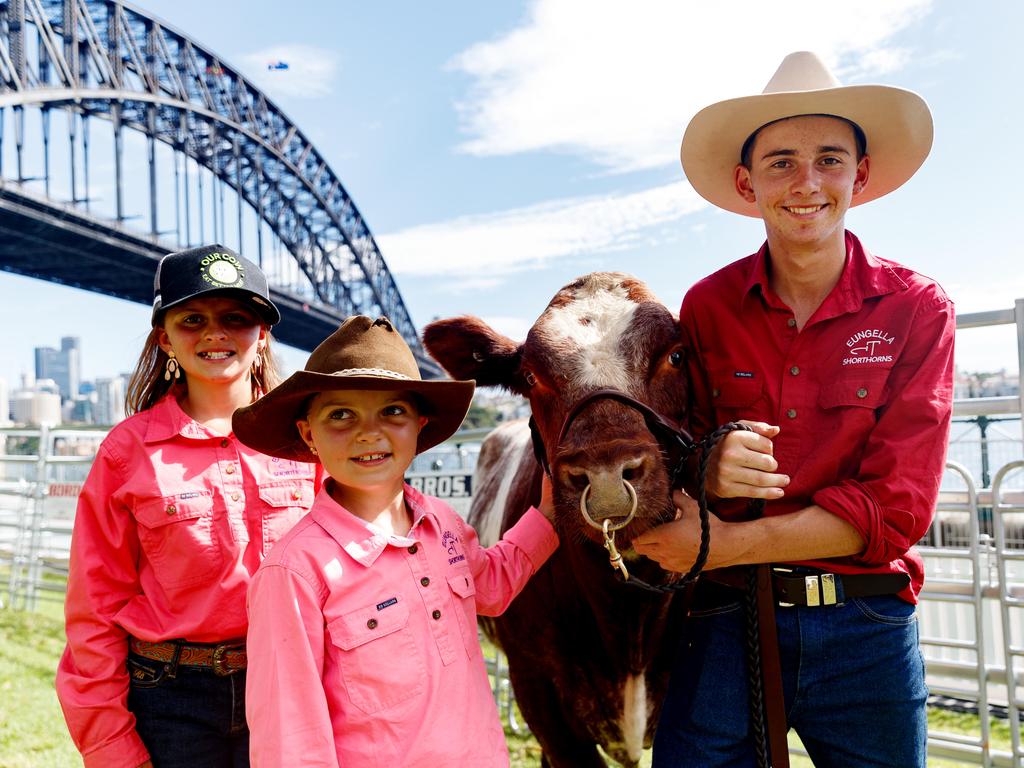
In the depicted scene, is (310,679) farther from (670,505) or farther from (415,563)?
(670,505)

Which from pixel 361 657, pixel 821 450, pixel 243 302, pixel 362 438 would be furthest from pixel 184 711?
pixel 821 450

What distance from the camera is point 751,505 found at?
2.11 metres

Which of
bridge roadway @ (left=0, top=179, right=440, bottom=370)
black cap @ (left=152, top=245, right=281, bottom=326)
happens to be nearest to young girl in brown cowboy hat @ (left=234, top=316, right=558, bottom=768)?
black cap @ (left=152, top=245, right=281, bottom=326)

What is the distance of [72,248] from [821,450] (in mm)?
37693

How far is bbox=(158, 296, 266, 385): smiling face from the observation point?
2.56 metres

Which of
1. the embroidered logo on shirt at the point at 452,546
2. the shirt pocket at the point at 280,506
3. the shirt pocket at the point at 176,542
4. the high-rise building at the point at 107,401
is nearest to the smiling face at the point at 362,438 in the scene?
the embroidered logo on shirt at the point at 452,546

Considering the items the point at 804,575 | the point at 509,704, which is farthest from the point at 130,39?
the point at 804,575

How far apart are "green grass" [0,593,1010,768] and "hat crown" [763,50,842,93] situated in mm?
4544

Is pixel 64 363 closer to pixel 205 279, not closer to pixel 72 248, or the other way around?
pixel 72 248

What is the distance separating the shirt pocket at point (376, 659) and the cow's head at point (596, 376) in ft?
1.91

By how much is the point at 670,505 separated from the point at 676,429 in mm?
277

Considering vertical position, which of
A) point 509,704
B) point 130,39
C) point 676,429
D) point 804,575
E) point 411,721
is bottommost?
point 509,704

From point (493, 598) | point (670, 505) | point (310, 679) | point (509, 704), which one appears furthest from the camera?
point (509, 704)

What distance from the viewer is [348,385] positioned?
2.08m
